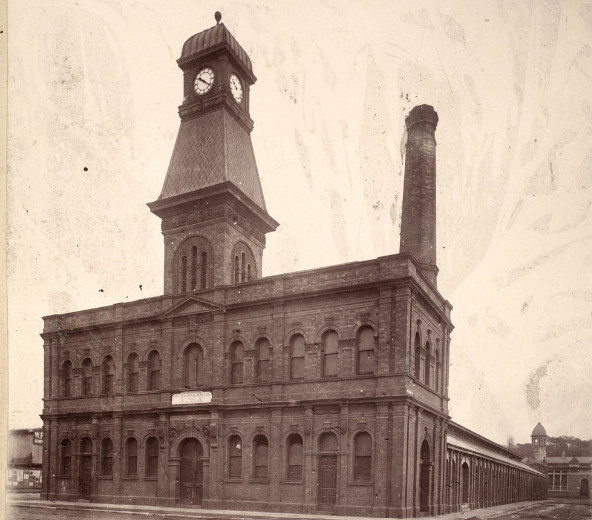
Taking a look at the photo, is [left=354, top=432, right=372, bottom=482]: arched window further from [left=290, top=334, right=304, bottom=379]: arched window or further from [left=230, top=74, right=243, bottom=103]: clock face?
[left=230, top=74, right=243, bottom=103]: clock face

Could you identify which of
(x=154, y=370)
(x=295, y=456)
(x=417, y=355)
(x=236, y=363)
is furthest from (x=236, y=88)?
(x=295, y=456)

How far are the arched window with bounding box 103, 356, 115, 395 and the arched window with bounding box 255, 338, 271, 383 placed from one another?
6.88m

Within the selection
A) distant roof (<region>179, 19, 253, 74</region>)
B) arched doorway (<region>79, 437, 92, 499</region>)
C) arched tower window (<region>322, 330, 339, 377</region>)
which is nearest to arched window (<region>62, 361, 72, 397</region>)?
arched doorway (<region>79, 437, 92, 499</region>)

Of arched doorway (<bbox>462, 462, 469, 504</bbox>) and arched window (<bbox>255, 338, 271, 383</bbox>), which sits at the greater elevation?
arched window (<bbox>255, 338, 271, 383</bbox>)

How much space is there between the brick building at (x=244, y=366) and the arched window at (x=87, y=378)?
83 millimetres

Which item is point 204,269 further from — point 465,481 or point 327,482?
point 465,481

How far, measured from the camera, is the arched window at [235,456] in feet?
74.6

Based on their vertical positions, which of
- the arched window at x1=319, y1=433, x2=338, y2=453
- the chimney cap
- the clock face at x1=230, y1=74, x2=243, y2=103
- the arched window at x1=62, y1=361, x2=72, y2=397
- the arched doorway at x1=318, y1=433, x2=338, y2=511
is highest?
the clock face at x1=230, y1=74, x2=243, y2=103

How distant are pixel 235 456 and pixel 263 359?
367cm

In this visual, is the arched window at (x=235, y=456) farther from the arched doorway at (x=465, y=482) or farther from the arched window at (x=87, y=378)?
the arched doorway at (x=465, y=482)

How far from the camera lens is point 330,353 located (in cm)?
2164

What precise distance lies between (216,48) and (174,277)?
973 cm

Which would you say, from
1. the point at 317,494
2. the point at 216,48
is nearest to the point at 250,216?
the point at 216,48

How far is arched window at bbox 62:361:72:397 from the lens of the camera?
2688 cm
